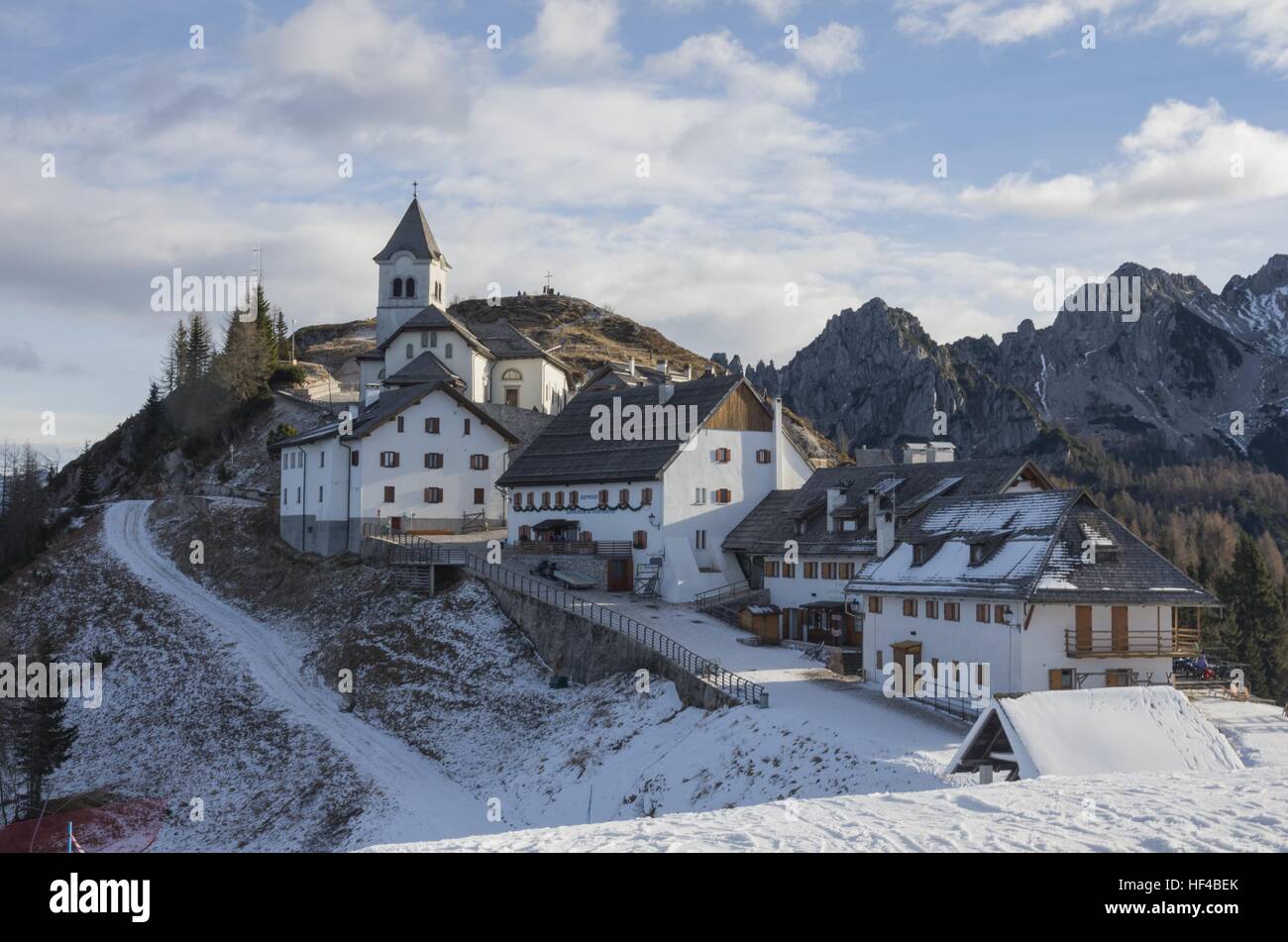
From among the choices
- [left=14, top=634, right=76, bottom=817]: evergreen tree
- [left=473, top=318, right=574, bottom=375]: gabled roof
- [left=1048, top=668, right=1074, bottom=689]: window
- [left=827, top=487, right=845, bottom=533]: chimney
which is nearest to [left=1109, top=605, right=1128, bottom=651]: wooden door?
[left=1048, top=668, right=1074, bottom=689]: window

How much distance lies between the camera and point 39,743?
40.5 meters

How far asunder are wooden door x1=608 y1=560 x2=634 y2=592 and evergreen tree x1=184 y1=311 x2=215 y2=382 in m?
60.7

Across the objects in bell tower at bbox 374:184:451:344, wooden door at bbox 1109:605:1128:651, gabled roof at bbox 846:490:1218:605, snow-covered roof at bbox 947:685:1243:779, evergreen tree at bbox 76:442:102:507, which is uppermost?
bell tower at bbox 374:184:451:344

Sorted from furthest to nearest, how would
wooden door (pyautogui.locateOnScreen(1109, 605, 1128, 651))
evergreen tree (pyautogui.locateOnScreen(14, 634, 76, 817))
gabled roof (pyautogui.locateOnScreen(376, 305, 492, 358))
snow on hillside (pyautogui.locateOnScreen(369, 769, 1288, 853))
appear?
gabled roof (pyautogui.locateOnScreen(376, 305, 492, 358))
evergreen tree (pyautogui.locateOnScreen(14, 634, 76, 817))
wooden door (pyautogui.locateOnScreen(1109, 605, 1128, 651))
snow on hillside (pyautogui.locateOnScreen(369, 769, 1288, 853))

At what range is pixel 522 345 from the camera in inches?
3733

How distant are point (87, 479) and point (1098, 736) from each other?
3532 inches

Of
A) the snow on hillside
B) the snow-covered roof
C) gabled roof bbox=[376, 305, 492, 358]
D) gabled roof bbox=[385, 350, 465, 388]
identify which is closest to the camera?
the snow on hillside

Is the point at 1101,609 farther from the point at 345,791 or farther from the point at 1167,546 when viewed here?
the point at 1167,546

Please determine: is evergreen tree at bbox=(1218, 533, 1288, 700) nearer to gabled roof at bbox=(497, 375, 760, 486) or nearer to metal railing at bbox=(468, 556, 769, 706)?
gabled roof at bbox=(497, 375, 760, 486)

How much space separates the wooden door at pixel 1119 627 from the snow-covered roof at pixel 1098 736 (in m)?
12.2

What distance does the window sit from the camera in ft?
114

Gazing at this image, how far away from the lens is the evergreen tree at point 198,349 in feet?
340
